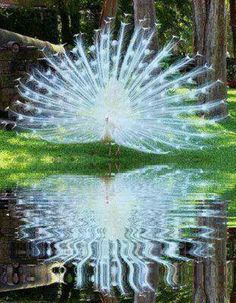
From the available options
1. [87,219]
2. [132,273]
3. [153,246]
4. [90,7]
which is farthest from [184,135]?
[90,7]

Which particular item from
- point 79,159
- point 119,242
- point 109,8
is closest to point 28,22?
point 109,8

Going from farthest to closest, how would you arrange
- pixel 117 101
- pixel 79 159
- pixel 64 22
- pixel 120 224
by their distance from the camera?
1. pixel 64 22
2. pixel 79 159
3. pixel 117 101
4. pixel 120 224

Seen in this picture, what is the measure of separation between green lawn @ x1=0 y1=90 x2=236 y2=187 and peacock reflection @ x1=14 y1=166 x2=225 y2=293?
4.29 feet

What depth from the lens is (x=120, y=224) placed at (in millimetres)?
8234

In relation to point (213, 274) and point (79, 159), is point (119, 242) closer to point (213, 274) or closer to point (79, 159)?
point (213, 274)

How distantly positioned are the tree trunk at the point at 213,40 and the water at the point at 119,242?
7.74 metres

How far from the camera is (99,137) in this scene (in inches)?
Answer: 586

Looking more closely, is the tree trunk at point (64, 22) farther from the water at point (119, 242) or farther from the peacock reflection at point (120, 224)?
the water at point (119, 242)

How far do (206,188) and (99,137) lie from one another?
12.5 ft

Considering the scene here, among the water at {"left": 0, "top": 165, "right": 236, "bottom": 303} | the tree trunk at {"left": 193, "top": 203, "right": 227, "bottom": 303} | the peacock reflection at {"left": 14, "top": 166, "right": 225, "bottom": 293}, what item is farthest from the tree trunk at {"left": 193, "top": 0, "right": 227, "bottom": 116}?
the tree trunk at {"left": 193, "top": 203, "right": 227, "bottom": 303}

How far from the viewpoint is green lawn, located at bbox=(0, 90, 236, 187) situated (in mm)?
14180

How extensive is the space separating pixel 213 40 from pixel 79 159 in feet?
18.0

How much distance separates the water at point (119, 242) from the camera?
5332mm

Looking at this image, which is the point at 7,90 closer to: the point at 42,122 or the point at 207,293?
the point at 42,122
